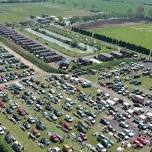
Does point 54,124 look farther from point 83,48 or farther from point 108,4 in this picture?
point 108,4

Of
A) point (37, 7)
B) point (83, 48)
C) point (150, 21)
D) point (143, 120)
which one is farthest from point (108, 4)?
point (143, 120)

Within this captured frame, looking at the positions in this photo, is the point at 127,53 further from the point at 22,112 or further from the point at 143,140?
the point at 143,140

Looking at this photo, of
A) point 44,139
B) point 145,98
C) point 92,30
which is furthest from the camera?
point 92,30

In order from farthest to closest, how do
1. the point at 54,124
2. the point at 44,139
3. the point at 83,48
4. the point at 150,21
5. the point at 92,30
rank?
the point at 150,21 < the point at 92,30 < the point at 83,48 < the point at 54,124 < the point at 44,139

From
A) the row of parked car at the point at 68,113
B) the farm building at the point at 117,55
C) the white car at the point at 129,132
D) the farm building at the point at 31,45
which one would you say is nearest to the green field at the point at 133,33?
the farm building at the point at 117,55

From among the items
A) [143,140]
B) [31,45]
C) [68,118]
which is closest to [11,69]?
[31,45]

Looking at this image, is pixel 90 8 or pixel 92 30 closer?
pixel 92 30

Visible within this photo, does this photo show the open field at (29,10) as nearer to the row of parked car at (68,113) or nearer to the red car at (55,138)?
the row of parked car at (68,113)
